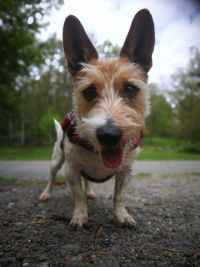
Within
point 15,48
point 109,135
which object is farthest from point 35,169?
point 109,135

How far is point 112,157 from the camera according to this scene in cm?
296

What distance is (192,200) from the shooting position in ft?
15.9

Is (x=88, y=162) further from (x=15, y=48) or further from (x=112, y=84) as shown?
(x=15, y=48)

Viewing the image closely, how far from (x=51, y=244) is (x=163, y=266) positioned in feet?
3.83

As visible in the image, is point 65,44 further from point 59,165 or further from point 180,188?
point 180,188

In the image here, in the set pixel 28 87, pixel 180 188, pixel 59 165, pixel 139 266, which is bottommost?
pixel 180 188

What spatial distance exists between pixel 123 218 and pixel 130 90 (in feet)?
5.65

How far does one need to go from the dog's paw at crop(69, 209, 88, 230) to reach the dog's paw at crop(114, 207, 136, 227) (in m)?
0.46

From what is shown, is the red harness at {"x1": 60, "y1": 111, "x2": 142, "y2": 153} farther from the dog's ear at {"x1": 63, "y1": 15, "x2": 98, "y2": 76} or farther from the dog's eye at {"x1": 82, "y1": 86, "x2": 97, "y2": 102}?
the dog's ear at {"x1": 63, "y1": 15, "x2": 98, "y2": 76}

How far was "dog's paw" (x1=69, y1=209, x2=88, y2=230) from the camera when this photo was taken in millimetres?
3304

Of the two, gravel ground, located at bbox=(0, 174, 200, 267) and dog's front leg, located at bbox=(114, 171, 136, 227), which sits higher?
dog's front leg, located at bbox=(114, 171, 136, 227)

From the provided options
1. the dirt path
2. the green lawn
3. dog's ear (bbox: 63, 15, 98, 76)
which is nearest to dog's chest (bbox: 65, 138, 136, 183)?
dog's ear (bbox: 63, 15, 98, 76)

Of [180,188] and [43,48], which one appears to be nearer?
[180,188]

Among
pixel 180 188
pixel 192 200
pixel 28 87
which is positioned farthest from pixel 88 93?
pixel 28 87
